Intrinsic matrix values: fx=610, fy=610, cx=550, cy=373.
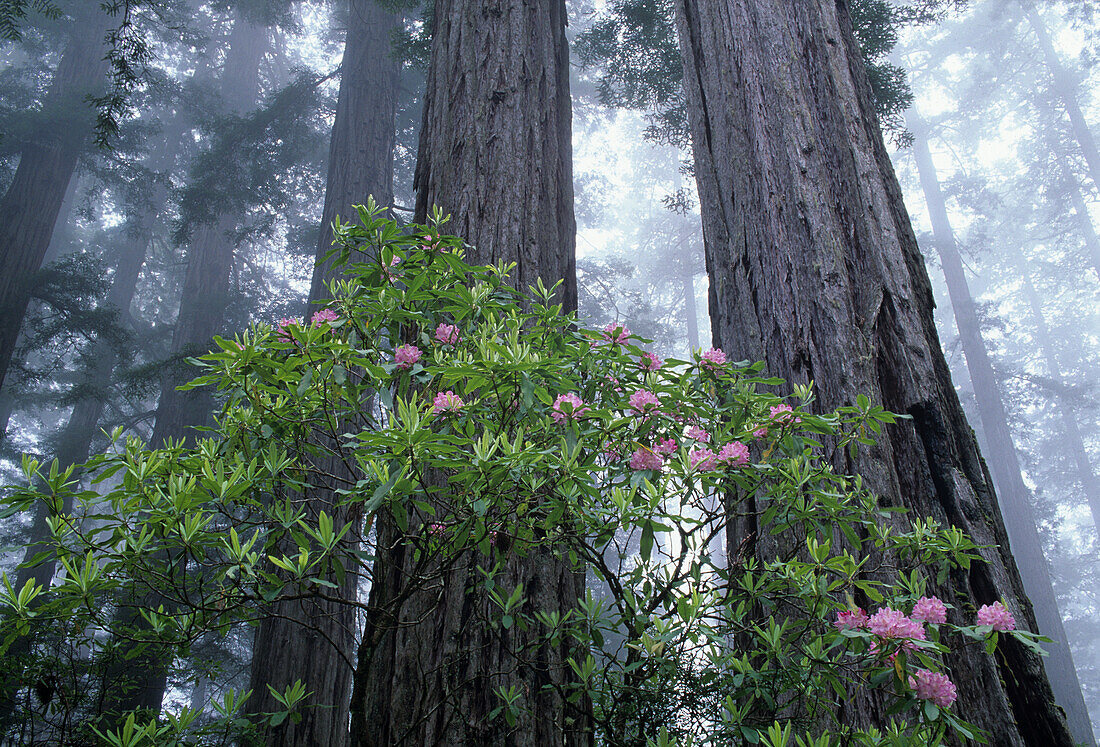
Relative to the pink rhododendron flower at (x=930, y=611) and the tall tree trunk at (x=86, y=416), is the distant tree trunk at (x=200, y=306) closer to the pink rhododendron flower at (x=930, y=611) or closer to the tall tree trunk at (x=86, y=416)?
the tall tree trunk at (x=86, y=416)

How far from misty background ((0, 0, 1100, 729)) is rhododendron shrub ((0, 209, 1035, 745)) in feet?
0.96

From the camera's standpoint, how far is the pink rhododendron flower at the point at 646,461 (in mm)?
1242

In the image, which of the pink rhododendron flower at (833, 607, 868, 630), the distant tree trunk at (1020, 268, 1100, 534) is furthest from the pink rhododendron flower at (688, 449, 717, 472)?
the distant tree trunk at (1020, 268, 1100, 534)

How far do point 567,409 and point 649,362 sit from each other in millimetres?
372

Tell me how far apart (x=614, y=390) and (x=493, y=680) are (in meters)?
0.96

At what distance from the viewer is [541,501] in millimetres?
1283

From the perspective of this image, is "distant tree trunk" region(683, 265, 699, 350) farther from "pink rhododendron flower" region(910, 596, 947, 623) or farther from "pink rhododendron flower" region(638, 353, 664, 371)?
"pink rhododendron flower" region(910, 596, 947, 623)

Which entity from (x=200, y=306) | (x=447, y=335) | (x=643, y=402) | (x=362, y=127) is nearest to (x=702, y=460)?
(x=643, y=402)

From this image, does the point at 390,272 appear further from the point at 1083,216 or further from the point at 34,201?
the point at 1083,216

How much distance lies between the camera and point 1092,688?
2830cm

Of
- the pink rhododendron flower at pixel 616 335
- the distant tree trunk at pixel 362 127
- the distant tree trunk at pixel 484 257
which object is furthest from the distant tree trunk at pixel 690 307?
the pink rhododendron flower at pixel 616 335

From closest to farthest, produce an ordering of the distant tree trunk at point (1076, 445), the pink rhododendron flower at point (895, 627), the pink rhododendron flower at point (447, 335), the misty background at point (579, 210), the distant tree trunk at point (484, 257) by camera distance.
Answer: the pink rhododendron flower at point (895, 627)
the pink rhododendron flower at point (447, 335)
the distant tree trunk at point (484, 257)
the misty background at point (579, 210)
the distant tree trunk at point (1076, 445)

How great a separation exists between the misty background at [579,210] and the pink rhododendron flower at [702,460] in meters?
1.18

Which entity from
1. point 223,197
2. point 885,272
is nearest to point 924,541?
point 885,272
